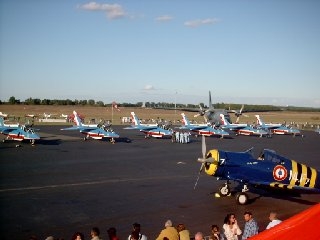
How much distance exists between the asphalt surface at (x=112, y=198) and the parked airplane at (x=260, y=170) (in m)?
1.07

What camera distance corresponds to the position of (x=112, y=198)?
1633 centimetres

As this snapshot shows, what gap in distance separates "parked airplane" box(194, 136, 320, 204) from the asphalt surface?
3.50ft

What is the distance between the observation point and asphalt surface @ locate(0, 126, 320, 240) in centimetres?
1273

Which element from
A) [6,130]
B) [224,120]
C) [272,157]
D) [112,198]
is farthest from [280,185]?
[224,120]

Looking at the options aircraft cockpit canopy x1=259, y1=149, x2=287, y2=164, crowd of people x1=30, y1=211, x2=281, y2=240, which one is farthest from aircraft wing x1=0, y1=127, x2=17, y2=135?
crowd of people x1=30, y1=211, x2=281, y2=240

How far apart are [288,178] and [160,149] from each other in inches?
774

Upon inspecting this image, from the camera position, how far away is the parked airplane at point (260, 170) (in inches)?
629

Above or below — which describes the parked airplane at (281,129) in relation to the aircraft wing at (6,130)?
below

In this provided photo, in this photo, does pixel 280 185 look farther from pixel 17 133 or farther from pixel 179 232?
pixel 17 133

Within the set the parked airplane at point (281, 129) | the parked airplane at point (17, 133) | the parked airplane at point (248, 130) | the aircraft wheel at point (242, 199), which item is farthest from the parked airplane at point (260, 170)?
the parked airplane at point (281, 129)

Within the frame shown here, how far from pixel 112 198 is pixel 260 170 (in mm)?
7030

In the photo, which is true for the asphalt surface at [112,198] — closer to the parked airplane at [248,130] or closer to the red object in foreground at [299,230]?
the red object in foreground at [299,230]

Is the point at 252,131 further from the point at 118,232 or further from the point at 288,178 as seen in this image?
the point at 118,232

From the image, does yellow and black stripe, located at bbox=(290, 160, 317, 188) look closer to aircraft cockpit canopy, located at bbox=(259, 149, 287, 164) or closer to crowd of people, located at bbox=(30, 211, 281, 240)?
aircraft cockpit canopy, located at bbox=(259, 149, 287, 164)
